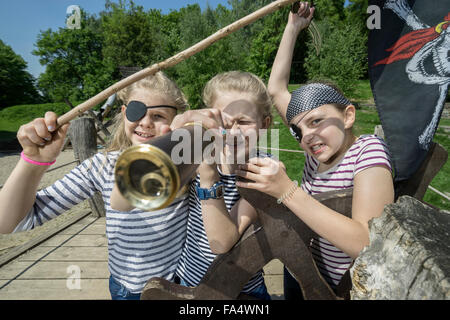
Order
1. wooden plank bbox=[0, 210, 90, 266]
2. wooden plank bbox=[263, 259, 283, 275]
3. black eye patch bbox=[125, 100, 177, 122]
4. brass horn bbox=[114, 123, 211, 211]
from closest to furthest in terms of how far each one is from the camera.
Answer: brass horn bbox=[114, 123, 211, 211]
black eye patch bbox=[125, 100, 177, 122]
wooden plank bbox=[263, 259, 283, 275]
wooden plank bbox=[0, 210, 90, 266]

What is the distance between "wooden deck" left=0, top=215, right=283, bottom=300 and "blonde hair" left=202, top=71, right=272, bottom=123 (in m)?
1.86

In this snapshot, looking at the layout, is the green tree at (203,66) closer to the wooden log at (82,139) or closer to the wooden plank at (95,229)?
the wooden log at (82,139)

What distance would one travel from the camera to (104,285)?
2.64 m

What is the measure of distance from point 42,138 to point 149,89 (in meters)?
0.67

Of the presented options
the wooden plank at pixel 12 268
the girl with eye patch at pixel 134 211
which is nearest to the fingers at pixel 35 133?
the girl with eye patch at pixel 134 211

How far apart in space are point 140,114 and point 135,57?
3987 cm

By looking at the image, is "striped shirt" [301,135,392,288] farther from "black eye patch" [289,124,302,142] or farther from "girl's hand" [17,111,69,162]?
"girl's hand" [17,111,69,162]

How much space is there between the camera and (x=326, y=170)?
4.86 feet

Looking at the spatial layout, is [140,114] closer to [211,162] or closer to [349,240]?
[211,162]

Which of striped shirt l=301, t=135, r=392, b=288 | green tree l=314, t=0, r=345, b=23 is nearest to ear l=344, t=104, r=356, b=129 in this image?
striped shirt l=301, t=135, r=392, b=288

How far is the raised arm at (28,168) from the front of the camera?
120cm

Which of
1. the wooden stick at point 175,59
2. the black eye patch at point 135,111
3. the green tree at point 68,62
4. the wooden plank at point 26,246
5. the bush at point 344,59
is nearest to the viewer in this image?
the wooden stick at point 175,59

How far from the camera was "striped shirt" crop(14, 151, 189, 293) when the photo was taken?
1557 millimetres

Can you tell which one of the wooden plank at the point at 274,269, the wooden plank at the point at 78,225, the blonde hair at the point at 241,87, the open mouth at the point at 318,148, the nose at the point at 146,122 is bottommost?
the wooden plank at the point at 78,225
